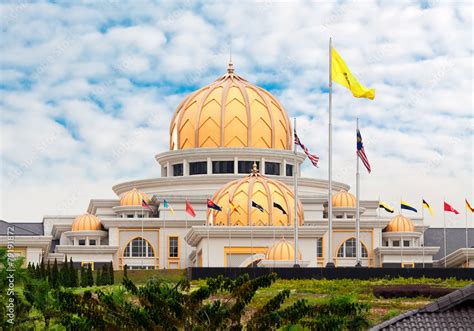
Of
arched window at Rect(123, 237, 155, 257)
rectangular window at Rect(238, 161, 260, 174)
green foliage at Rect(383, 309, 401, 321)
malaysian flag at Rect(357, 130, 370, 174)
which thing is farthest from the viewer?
rectangular window at Rect(238, 161, 260, 174)

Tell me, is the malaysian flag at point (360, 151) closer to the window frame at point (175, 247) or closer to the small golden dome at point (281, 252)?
the small golden dome at point (281, 252)

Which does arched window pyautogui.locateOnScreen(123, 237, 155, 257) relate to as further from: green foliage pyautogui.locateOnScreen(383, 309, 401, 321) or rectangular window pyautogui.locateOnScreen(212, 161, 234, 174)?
green foliage pyautogui.locateOnScreen(383, 309, 401, 321)

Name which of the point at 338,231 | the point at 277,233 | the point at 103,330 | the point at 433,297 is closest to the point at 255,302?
the point at 433,297

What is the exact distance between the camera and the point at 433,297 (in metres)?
38.1

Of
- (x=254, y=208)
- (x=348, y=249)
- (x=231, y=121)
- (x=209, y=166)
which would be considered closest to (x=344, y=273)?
(x=254, y=208)

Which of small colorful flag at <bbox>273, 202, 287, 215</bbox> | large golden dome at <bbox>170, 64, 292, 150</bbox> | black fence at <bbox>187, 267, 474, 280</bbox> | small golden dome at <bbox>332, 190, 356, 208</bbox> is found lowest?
black fence at <bbox>187, 267, 474, 280</bbox>

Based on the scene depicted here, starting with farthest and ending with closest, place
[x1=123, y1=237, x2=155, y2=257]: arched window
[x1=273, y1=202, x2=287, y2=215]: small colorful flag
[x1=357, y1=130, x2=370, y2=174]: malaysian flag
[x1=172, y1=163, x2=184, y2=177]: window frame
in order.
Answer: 1. [x1=172, y1=163, x2=184, y2=177]: window frame
2. [x1=123, y1=237, x2=155, y2=257]: arched window
3. [x1=273, y1=202, x2=287, y2=215]: small colorful flag
4. [x1=357, y1=130, x2=370, y2=174]: malaysian flag

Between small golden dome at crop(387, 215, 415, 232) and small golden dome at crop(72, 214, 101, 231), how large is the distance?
Result: 1639 centimetres

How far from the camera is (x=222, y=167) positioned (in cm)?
7125

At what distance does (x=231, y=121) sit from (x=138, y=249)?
928 cm

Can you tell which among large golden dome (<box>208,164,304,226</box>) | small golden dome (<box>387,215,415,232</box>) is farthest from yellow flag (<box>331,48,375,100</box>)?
small golden dome (<box>387,215,415,232</box>)

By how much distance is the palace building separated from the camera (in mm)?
61375

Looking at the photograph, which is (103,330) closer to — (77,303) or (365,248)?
(77,303)

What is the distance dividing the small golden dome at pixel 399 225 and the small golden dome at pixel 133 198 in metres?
13.8
